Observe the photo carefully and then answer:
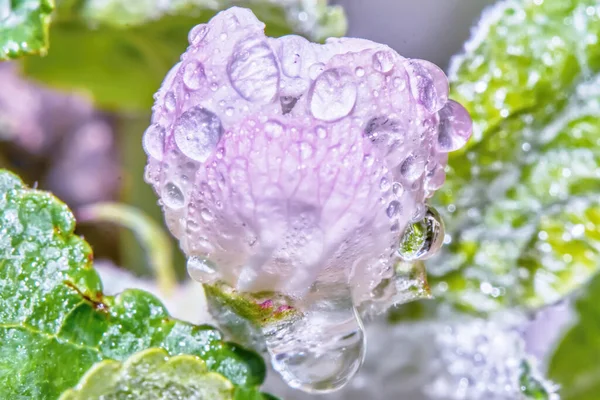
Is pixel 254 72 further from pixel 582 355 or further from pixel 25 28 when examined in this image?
pixel 582 355

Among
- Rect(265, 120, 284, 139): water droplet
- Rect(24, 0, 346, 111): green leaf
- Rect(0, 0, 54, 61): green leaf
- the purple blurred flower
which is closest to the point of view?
Rect(265, 120, 284, 139): water droplet

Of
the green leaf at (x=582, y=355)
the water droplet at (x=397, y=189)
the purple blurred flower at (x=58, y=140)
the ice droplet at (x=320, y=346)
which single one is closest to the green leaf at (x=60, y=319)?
the ice droplet at (x=320, y=346)

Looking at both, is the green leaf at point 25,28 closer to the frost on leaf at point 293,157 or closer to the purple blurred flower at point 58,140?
the frost on leaf at point 293,157

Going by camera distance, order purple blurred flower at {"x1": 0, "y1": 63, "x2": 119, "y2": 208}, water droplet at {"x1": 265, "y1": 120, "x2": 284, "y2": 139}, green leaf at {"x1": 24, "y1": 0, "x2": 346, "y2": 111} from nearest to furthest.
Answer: water droplet at {"x1": 265, "y1": 120, "x2": 284, "y2": 139}, green leaf at {"x1": 24, "y1": 0, "x2": 346, "y2": 111}, purple blurred flower at {"x1": 0, "y1": 63, "x2": 119, "y2": 208}

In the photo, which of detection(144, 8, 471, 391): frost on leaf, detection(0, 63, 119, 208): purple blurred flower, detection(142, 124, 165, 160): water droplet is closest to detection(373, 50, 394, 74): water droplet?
detection(144, 8, 471, 391): frost on leaf

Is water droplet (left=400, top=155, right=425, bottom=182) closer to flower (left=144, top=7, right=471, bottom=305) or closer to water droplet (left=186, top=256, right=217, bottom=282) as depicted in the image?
flower (left=144, top=7, right=471, bottom=305)

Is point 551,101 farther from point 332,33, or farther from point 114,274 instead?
point 114,274
